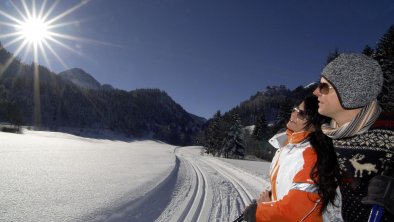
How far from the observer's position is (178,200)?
8.86 metres

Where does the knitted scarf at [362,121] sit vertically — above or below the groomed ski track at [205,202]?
above

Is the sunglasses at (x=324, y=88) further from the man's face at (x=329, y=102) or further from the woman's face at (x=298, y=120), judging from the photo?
the woman's face at (x=298, y=120)

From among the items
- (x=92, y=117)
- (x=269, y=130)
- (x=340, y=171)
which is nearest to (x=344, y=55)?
(x=340, y=171)

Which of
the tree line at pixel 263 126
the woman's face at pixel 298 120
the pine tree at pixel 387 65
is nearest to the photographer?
the woman's face at pixel 298 120

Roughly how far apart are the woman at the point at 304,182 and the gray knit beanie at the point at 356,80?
0.36m

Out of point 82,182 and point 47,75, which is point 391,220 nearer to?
point 82,182

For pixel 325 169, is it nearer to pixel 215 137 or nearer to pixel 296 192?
pixel 296 192

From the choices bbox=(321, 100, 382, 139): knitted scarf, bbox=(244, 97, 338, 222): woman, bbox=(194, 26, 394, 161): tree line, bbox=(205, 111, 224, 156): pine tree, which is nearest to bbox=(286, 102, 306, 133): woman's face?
bbox=(244, 97, 338, 222): woman

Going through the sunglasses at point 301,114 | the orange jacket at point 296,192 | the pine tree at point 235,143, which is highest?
the pine tree at point 235,143

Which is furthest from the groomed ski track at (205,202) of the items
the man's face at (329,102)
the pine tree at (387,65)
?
the pine tree at (387,65)

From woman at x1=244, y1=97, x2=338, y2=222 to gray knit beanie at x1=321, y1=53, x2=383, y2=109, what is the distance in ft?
1.19

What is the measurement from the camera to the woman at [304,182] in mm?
2041

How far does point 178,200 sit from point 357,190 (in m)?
7.53

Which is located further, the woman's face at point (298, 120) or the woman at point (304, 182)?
the woman's face at point (298, 120)
